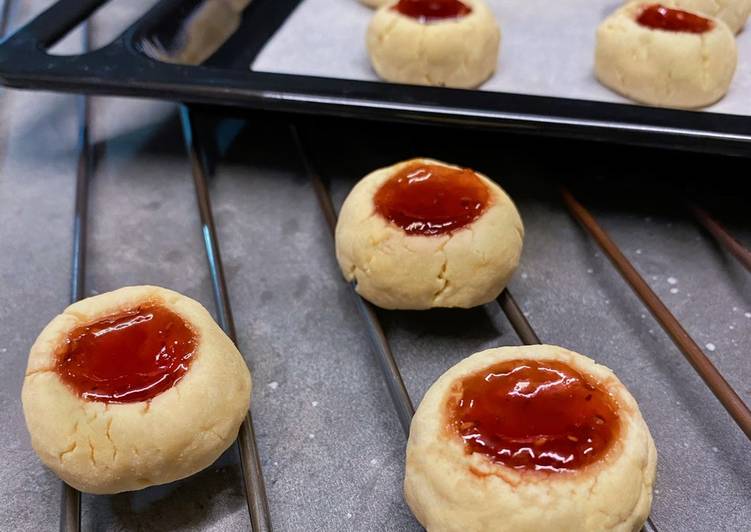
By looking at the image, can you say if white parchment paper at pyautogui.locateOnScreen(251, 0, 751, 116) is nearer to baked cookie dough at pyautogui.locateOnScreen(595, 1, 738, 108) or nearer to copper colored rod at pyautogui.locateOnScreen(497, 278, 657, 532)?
baked cookie dough at pyautogui.locateOnScreen(595, 1, 738, 108)

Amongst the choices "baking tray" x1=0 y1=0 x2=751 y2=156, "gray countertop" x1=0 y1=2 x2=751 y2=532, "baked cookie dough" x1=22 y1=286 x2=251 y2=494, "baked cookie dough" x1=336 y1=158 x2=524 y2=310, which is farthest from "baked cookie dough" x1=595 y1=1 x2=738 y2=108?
"baked cookie dough" x1=22 y1=286 x2=251 y2=494

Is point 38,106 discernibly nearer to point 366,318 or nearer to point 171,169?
point 171,169

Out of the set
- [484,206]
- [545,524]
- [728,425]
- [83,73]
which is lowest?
[728,425]

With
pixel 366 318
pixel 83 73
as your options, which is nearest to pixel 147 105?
pixel 83 73

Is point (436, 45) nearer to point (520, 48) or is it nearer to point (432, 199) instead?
point (520, 48)

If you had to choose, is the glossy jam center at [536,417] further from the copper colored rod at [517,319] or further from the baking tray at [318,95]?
the baking tray at [318,95]

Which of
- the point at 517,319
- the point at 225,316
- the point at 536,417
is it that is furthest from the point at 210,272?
the point at 536,417

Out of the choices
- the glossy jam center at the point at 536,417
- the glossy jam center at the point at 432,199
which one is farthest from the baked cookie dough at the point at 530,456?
the glossy jam center at the point at 432,199
